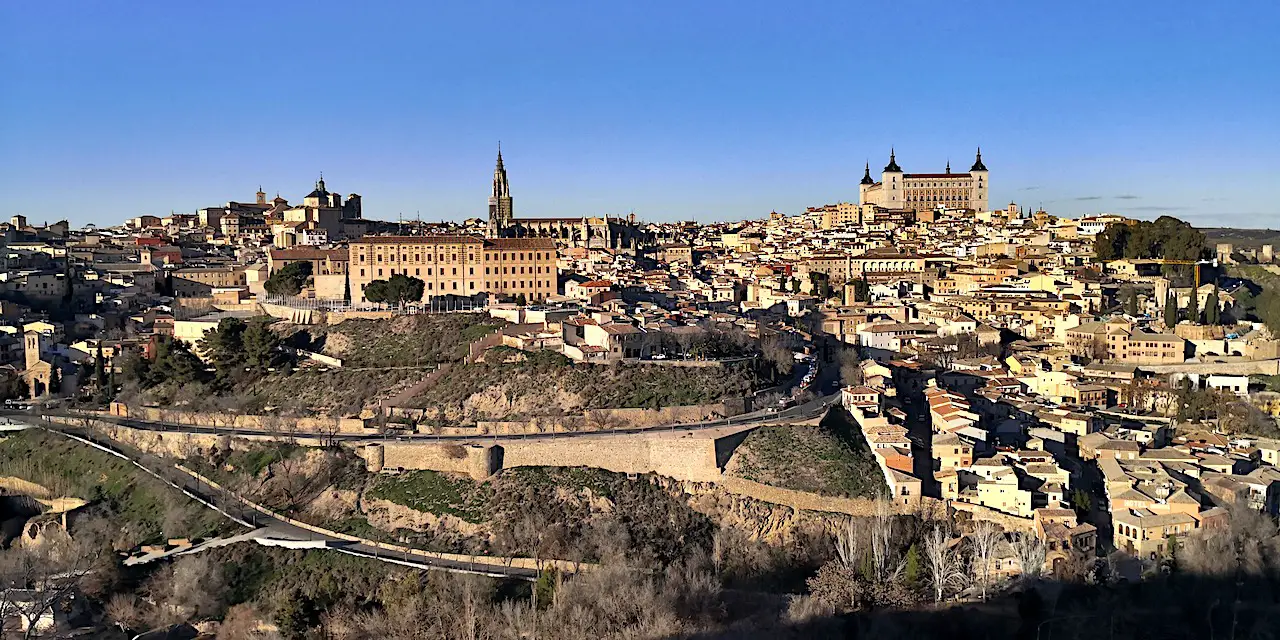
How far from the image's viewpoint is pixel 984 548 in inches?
812

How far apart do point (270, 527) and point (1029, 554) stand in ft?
54.0

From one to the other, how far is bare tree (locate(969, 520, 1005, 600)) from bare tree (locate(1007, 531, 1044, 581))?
43cm

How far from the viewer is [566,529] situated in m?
22.8

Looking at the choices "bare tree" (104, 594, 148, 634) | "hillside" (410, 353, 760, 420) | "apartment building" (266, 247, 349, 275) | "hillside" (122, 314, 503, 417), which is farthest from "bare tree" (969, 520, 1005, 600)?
"apartment building" (266, 247, 349, 275)

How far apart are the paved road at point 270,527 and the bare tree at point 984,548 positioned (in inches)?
341

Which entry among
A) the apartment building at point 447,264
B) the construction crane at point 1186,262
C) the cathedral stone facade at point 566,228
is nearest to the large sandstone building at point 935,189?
the cathedral stone facade at point 566,228

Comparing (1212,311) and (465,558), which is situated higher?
(1212,311)

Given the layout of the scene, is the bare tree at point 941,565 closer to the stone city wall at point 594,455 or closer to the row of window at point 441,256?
the stone city wall at point 594,455

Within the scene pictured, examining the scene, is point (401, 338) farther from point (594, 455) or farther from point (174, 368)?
point (594, 455)

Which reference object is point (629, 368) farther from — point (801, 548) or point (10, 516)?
point (10, 516)

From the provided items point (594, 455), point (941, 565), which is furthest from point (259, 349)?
point (941, 565)

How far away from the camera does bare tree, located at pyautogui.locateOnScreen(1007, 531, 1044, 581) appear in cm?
2042

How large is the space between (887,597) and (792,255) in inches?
1664

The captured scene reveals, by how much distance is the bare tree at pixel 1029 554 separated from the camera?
20.4 m
